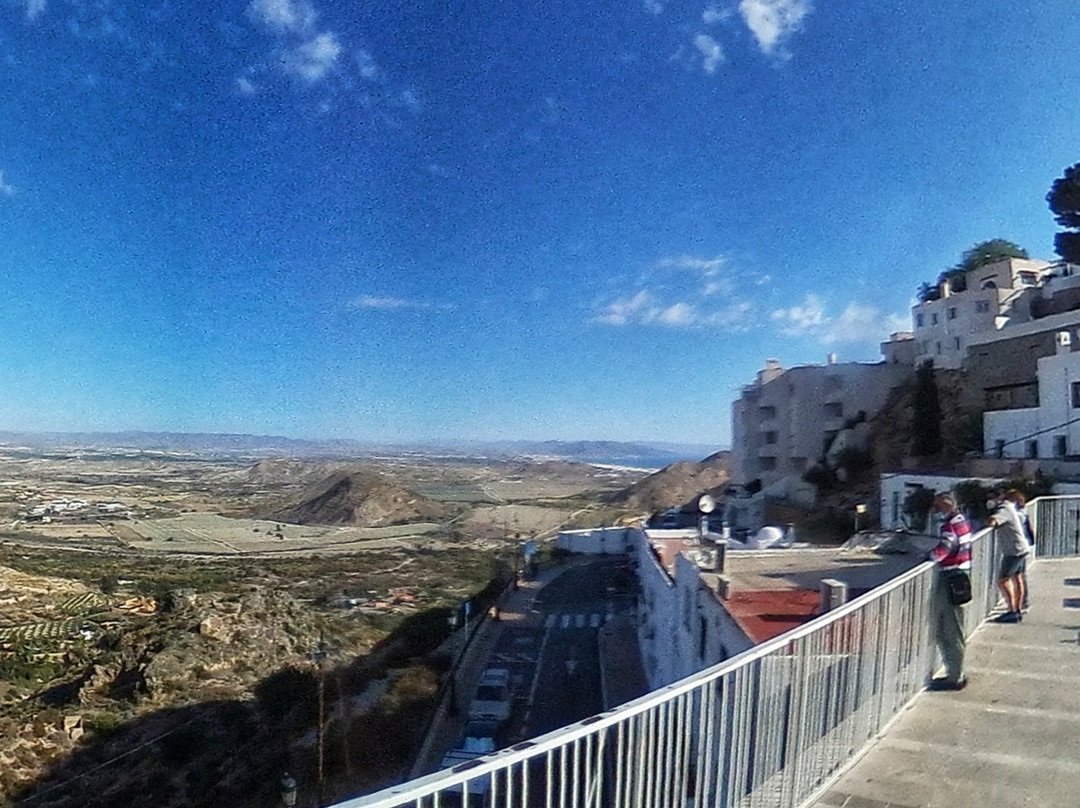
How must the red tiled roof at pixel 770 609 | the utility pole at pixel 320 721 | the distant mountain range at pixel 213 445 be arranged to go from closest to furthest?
the red tiled roof at pixel 770 609, the utility pole at pixel 320 721, the distant mountain range at pixel 213 445

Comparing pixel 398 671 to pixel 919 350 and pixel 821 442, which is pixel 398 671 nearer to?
pixel 821 442

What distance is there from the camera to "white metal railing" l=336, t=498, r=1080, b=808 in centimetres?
197

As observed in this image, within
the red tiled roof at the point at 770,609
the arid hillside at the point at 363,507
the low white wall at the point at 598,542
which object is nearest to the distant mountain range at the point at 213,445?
the arid hillside at the point at 363,507

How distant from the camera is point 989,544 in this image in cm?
580

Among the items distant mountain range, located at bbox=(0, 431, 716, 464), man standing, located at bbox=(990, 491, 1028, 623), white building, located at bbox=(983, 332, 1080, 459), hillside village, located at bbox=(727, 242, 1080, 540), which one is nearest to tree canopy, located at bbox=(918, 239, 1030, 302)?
hillside village, located at bbox=(727, 242, 1080, 540)

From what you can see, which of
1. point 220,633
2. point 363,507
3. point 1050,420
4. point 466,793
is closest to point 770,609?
point 466,793

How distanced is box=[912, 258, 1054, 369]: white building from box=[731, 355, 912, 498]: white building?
254 centimetres

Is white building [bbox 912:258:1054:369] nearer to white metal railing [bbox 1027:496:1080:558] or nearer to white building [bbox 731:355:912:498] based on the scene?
white building [bbox 731:355:912:498]

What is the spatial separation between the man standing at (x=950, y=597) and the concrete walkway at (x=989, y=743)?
16 centimetres

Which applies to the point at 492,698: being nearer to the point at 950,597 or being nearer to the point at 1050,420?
the point at 950,597

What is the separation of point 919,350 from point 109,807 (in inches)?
1513

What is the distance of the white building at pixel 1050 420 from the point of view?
62.8 ft

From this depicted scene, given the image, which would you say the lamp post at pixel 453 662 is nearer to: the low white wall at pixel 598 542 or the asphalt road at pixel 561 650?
the asphalt road at pixel 561 650

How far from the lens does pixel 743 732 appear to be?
285cm
